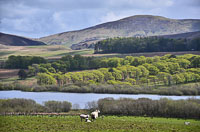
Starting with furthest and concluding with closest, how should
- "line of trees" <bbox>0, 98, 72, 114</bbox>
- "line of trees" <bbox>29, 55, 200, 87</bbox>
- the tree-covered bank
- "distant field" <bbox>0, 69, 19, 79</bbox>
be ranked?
"distant field" <bbox>0, 69, 19, 79</bbox> < "line of trees" <bbox>29, 55, 200, 87</bbox> < the tree-covered bank < "line of trees" <bbox>0, 98, 72, 114</bbox>

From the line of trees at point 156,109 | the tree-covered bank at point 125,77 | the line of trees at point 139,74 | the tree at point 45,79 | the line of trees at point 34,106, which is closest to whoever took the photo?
the line of trees at point 156,109

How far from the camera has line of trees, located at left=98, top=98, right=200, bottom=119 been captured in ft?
195

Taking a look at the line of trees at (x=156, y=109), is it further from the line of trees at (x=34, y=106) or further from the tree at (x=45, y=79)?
the tree at (x=45, y=79)

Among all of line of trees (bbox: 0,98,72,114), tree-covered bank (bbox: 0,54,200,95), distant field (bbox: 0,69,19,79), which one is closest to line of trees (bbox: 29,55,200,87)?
tree-covered bank (bbox: 0,54,200,95)

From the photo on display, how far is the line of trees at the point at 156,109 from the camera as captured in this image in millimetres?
59422

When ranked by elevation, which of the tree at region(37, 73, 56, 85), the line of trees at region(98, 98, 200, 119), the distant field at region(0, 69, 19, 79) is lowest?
the line of trees at region(98, 98, 200, 119)

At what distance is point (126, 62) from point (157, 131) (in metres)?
131

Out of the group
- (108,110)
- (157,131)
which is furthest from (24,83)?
(157,131)

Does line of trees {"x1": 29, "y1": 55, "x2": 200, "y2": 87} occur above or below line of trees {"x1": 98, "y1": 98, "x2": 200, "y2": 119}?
above

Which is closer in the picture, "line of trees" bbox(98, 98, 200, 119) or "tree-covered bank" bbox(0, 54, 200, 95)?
"line of trees" bbox(98, 98, 200, 119)

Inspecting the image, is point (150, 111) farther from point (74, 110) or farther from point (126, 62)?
point (126, 62)

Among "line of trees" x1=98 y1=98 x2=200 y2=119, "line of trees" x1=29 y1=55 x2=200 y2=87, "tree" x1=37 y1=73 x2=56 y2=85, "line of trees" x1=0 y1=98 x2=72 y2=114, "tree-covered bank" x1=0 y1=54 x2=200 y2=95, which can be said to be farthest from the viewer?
"tree" x1=37 y1=73 x2=56 y2=85

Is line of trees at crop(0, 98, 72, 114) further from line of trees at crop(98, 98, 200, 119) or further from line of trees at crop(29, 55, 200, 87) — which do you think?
line of trees at crop(29, 55, 200, 87)

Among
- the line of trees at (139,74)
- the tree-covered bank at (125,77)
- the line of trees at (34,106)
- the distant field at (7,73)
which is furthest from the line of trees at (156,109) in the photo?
the distant field at (7,73)
